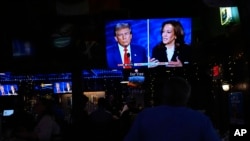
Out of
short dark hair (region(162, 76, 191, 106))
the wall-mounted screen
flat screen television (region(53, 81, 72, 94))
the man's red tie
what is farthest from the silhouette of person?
flat screen television (region(53, 81, 72, 94))

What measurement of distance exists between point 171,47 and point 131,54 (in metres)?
1.07

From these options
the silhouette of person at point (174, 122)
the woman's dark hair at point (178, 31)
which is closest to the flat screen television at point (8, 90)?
the woman's dark hair at point (178, 31)

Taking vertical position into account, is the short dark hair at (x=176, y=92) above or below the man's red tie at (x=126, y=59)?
below

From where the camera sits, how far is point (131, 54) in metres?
13.0

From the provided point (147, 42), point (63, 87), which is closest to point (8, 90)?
point (63, 87)

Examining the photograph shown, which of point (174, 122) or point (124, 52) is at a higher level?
point (124, 52)

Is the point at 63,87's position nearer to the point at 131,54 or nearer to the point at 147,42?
the point at 131,54

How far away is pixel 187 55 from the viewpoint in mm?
13039

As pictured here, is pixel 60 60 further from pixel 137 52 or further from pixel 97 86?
pixel 97 86

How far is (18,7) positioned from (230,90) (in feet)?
27.4

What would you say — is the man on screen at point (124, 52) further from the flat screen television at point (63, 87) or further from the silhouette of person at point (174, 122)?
the silhouette of person at point (174, 122)

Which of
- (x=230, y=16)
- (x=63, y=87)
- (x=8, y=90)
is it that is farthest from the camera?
(x=63, y=87)

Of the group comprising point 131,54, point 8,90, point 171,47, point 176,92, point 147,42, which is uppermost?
point 147,42

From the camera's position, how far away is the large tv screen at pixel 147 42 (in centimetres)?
1286
